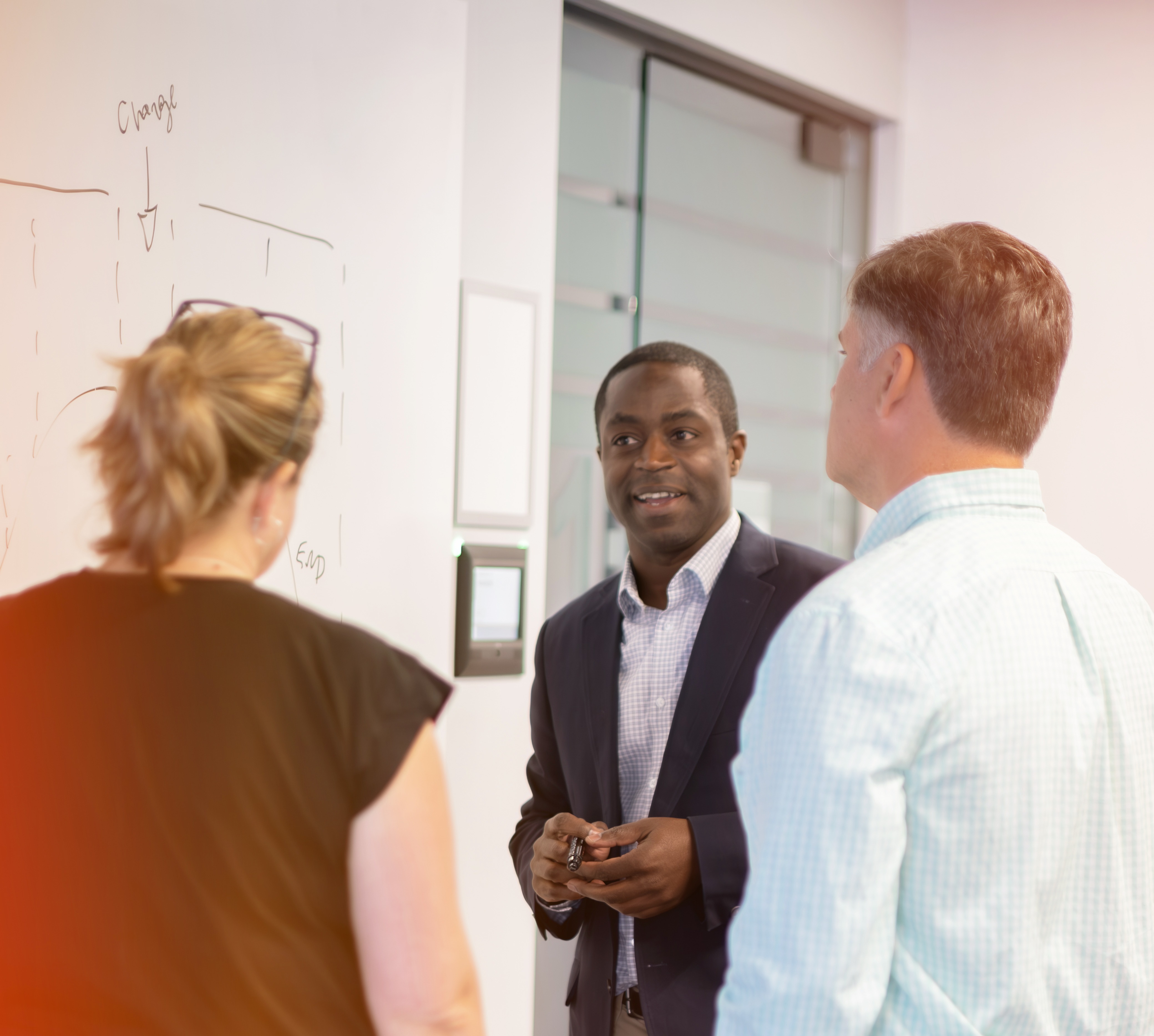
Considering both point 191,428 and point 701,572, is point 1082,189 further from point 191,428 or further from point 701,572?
point 191,428

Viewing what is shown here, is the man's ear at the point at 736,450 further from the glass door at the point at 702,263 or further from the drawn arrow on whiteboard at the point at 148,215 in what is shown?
the drawn arrow on whiteboard at the point at 148,215

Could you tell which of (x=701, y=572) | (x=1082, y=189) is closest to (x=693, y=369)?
(x=701, y=572)

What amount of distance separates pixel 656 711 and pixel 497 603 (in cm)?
63

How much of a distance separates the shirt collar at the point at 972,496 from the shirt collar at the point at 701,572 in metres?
0.66

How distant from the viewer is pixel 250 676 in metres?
0.87

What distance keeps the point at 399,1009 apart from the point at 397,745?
0.73 ft

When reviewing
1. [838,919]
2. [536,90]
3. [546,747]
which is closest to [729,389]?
[546,747]

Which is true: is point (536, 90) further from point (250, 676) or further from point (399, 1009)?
point (399, 1009)

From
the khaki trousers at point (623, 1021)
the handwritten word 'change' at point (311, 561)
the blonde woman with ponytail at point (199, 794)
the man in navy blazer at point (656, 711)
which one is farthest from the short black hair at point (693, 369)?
the blonde woman with ponytail at point (199, 794)

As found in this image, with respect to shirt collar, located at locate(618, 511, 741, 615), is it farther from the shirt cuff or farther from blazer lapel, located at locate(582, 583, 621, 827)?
the shirt cuff

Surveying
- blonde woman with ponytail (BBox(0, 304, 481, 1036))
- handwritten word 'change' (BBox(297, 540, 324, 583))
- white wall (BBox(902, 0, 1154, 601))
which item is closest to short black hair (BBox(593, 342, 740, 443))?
handwritten word 'change' (BBox(297, 540, 324, 583))

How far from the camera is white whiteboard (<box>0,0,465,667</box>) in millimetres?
1529

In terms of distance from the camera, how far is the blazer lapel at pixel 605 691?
1610 mm

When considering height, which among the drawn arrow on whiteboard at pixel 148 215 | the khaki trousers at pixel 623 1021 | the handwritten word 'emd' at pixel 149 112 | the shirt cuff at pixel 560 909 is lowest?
the khaki trousers at pixel 623 1021
